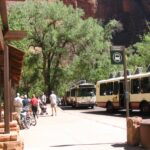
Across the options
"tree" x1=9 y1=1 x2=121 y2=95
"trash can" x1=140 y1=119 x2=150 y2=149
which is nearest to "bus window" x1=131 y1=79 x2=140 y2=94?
"trash can" x1=140 y1=119 x2=150 y2=149

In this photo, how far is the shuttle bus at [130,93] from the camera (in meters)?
33.7

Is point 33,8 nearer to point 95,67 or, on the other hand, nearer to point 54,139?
point 95,67

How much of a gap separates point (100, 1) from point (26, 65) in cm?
3921

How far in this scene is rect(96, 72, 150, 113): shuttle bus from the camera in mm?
33713

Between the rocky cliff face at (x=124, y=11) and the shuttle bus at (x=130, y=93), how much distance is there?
58.4m

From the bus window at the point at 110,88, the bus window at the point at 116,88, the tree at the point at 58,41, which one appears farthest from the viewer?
the tree at the point at 58,41

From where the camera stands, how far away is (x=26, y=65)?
219 ft

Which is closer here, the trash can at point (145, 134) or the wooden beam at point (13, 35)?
the wooden beam at point (13, 35)

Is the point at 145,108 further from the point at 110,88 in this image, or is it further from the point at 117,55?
the point at 117,55

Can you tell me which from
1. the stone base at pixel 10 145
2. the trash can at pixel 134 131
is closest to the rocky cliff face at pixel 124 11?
the trash can at pixel 134 131

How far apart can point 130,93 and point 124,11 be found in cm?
6748

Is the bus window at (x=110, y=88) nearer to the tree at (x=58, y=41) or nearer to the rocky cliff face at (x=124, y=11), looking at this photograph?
the tree at (x=58, y=41)

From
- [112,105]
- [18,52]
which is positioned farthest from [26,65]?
[18,52]

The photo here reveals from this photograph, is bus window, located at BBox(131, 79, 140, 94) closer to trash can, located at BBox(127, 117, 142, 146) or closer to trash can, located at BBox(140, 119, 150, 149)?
trash can, located at BBox(127, 117, 142, 146)
